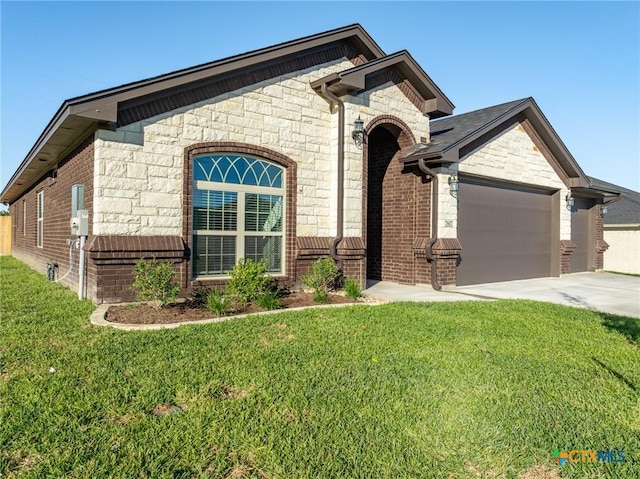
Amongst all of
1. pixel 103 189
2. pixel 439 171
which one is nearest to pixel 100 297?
pixel 103 189

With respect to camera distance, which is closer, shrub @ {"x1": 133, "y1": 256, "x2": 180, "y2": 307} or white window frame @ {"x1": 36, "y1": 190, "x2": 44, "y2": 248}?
shrub @ {"x1": 133, "y1": 256, "x2": 180, "y2": 307}

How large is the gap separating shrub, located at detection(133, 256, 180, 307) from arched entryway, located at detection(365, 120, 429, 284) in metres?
5.94

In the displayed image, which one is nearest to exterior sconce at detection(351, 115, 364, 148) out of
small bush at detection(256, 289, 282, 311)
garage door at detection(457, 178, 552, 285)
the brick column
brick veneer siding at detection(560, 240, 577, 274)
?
the brick column

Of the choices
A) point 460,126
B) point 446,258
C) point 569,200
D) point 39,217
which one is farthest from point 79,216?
point 569,200

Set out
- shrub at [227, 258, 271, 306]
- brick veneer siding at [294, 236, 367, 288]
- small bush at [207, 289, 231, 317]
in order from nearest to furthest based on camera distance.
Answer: small bush at [207, 289, 231, 317] → shrub at [227, 258, 271, 306] → brick veneer siding at [294, 236, 367, 288]

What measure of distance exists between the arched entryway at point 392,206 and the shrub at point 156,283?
5.94 m

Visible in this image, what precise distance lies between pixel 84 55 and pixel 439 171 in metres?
9.38

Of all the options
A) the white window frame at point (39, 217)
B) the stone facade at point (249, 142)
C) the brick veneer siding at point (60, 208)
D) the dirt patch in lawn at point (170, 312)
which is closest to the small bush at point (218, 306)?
the dirt patch in lawn at point (170, 312)

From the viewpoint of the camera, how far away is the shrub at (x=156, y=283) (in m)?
6.81

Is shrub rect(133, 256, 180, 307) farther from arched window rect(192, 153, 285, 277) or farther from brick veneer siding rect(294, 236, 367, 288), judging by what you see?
brick veneer siding rect(294, 236, 367, 288)

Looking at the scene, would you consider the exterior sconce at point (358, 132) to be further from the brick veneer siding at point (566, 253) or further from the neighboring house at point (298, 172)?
the brick veneer siding at point (566, 253)

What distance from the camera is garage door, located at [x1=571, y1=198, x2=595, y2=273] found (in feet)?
52.5

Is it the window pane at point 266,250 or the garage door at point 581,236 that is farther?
the garage door at point 581,236

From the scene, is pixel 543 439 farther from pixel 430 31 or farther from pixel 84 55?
pixel 84 55
